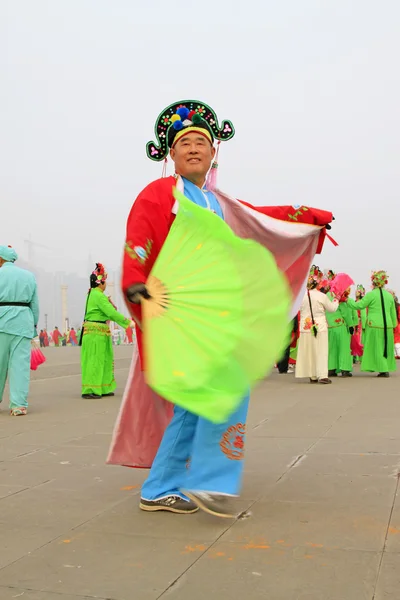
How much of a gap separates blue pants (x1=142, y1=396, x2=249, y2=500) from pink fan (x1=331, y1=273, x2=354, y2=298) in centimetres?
984

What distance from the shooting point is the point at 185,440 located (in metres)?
3.63

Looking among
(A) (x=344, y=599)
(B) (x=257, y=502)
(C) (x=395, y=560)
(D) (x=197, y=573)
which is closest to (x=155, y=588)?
(D) (x=197, y=573)

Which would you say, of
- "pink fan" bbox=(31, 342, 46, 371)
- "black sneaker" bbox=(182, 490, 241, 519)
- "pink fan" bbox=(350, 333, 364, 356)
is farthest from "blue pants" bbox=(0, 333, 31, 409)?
"pink fan" bbox=(350, 333, 364, 356)

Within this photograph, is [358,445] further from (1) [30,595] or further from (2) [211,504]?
(1) [30,595]

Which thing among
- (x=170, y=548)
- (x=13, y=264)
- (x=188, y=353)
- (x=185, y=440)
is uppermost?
(x=13, y=264)

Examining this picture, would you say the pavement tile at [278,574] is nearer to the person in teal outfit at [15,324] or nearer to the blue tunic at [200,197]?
the blue tunic at [200,197]

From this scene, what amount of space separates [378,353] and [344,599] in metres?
10.6

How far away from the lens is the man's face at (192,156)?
382 cm

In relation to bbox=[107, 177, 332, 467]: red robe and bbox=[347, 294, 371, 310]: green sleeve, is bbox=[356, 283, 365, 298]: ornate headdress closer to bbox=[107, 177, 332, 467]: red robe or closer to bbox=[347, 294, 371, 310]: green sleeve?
bbox=[347, 294, 371, 310]: green sleeve

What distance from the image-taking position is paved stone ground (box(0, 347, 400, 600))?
8.41ft

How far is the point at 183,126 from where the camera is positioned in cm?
389

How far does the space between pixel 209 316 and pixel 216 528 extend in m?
0.94

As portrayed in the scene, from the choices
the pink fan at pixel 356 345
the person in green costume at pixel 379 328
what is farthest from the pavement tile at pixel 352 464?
the pink fan at pixel 356 345

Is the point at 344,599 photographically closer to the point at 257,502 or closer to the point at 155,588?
the point at 155,588
